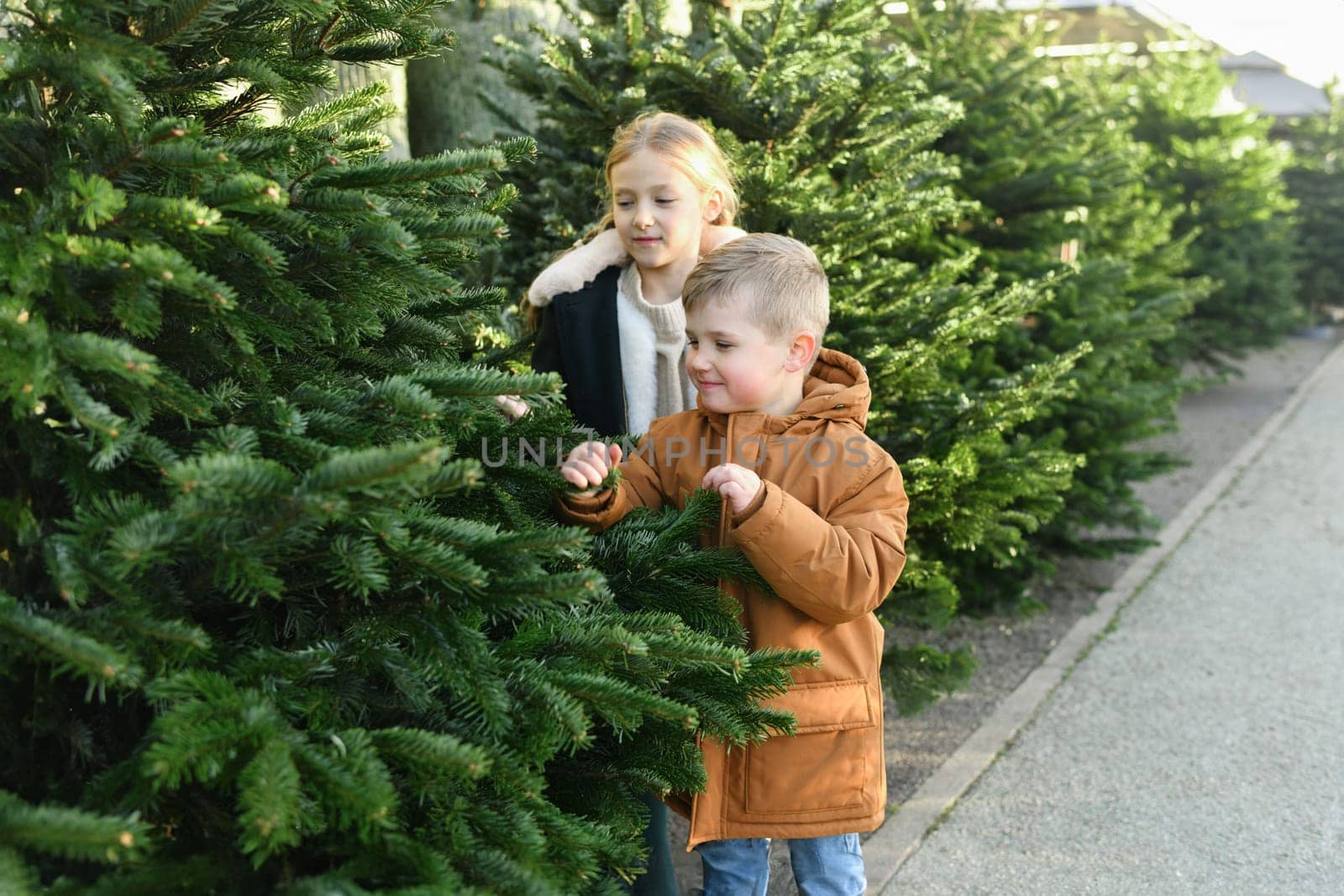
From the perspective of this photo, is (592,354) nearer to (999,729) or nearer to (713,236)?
(713,236)

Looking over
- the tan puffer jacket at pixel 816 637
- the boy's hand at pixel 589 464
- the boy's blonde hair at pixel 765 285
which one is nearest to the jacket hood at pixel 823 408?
the tan puffer jacket at pixel 816 637

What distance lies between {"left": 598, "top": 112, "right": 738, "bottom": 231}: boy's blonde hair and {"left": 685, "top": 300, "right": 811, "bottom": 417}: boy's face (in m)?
0.73

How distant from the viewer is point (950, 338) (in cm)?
391

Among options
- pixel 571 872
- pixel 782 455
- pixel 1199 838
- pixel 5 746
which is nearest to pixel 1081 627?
pixel 1199 838

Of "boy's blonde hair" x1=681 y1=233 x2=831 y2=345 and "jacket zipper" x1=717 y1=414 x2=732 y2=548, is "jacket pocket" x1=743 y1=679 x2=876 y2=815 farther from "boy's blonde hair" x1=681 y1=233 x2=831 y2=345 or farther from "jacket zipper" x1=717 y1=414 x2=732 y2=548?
"boy's blonde hair" x1=681 y1=233 x2=831 y2=345

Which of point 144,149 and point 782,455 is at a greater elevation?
point 144,149

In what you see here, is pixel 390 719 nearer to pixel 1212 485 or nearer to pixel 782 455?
pixel 782 455

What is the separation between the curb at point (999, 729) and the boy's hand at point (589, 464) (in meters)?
1.90

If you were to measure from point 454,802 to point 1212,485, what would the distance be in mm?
8074

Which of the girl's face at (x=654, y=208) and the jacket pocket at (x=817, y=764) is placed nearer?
the jacket pocket at (x=817, y=764)

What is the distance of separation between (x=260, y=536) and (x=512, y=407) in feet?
2.69

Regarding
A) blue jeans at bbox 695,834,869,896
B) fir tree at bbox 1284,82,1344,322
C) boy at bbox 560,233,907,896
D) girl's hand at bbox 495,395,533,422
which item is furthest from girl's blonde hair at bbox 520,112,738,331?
fir tree at bbox 1284,82,1344,322

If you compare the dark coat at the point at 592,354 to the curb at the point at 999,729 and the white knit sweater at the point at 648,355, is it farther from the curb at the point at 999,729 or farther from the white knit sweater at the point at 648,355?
the curb at the point at 999,729

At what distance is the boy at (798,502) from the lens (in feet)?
7.57
